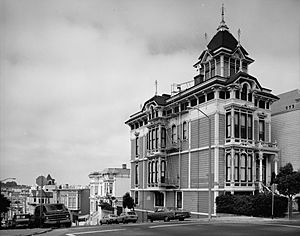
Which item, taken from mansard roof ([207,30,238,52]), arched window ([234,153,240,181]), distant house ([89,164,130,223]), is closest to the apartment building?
arched window ([234,153,240,181])

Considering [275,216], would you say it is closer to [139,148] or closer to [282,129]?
[282,129]

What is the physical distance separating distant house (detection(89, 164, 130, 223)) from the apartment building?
29.6 meters

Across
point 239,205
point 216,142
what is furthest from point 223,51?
point 239,205

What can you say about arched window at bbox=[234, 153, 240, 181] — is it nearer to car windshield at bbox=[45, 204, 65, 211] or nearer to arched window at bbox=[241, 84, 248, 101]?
arched window at bbox=[241, 84, 248, 101]

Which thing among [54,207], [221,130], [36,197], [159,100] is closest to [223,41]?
[221,130]

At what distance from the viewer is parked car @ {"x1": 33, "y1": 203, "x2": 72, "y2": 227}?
862 inches

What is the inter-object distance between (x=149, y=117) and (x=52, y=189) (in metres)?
49.5

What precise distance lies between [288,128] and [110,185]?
3477cm

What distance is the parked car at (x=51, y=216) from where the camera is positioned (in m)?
21.9

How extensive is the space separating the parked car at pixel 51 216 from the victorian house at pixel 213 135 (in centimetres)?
1178

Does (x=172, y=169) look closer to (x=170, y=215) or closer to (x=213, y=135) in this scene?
(x=213, y=135)

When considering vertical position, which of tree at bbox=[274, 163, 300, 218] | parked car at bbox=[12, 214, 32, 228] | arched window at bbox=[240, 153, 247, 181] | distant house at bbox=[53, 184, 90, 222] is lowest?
distant house at bbox=[53, 184, 90, 222]

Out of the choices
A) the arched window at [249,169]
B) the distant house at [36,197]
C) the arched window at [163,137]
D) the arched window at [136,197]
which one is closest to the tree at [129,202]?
the arched window at [136,197]

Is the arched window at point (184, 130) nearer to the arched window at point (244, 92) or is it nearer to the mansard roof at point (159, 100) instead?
the mansard roof at point (159, 100)
